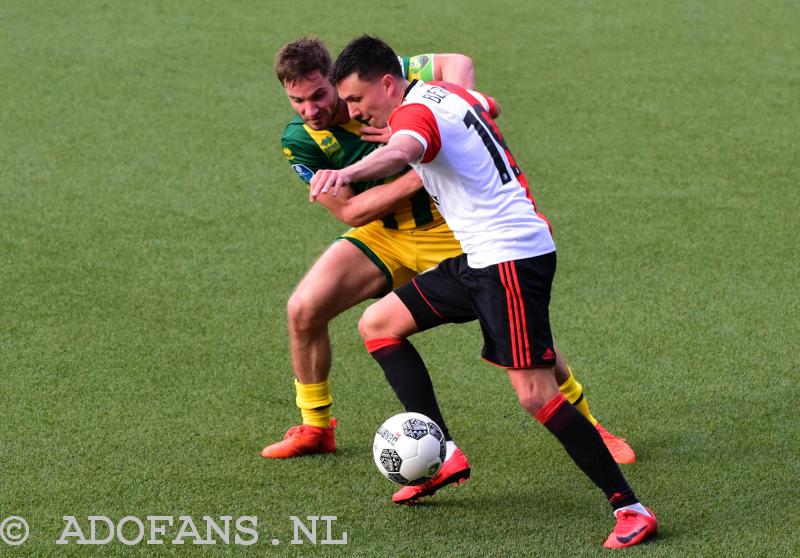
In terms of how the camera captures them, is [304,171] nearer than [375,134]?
No

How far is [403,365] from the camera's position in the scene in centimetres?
465

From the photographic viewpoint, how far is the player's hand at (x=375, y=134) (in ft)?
15.6

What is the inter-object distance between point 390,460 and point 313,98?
1535mm

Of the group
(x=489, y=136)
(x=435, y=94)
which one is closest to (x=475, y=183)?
(x=489, y=136)

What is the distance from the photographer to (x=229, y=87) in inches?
396

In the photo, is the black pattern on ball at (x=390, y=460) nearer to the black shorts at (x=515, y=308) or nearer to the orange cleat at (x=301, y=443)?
the black shorts at (x=515, y=308)

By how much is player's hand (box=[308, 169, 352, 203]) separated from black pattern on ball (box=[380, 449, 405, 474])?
1211 mm

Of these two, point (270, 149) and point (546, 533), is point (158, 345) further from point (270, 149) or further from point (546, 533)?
point (270, 149)

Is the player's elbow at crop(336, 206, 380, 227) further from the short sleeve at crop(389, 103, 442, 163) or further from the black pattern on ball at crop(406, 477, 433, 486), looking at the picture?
the black pattern on ball at crop(406, 477, 433, 486)

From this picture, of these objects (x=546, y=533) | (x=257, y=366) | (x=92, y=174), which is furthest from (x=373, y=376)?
(x=92, y=174)

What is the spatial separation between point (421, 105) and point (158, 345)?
2635mm

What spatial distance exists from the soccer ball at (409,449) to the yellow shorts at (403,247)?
0.81 metres

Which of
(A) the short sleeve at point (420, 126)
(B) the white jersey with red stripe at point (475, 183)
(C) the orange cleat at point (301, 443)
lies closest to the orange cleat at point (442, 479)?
(C) the orange cleat at point (301, 443)

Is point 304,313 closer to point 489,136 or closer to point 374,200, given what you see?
point 374,200
